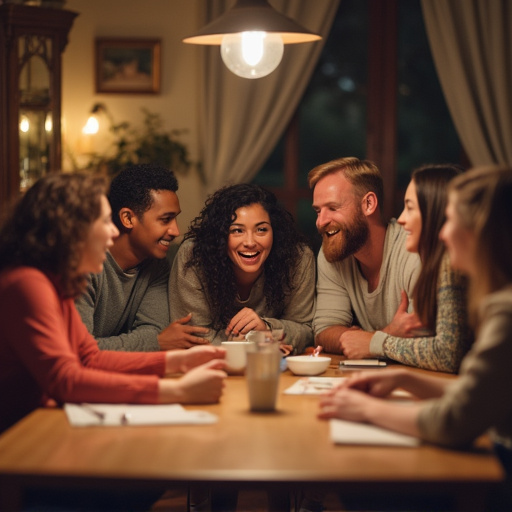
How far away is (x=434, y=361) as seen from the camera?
216 centimetres

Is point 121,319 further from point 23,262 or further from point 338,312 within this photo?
point 23,262

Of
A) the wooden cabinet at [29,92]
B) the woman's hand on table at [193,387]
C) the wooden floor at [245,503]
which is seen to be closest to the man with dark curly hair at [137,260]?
the wooden floor at [245,503]

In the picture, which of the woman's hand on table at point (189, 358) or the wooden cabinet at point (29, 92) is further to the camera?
the wooden cabinet at point (29, 92)

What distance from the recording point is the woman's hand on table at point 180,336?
99.2 inches

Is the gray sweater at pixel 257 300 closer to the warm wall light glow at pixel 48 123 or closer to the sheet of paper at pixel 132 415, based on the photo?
the sheet of paper at pixel 132 415

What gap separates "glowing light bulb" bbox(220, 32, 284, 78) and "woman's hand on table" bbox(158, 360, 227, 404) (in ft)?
4.65

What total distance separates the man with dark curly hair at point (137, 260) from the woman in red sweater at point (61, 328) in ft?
2.28

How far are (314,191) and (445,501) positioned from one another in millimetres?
1539

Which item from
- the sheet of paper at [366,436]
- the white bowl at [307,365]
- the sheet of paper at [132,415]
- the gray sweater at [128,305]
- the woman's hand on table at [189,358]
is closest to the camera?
the sheet of paper at [366,436]

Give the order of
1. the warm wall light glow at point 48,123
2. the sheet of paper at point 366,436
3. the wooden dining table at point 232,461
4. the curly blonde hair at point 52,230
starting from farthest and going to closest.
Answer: the warm wall light glow at point 48,123
the curly blonde hair at point 52,230
the sheet of paper at point 366,436
the wooden dining table at point 232,461

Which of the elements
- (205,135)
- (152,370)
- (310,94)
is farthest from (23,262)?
(310,94)

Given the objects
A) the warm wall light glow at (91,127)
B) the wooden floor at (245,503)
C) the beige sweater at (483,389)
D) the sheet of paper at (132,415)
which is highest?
the warm wall light glow at (91,127)

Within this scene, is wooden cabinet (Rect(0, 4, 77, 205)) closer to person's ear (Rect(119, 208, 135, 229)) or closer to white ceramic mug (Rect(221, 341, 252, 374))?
person's ear (Rect(119, 208, 135, 229))

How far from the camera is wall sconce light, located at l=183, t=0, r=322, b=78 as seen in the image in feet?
8.29
